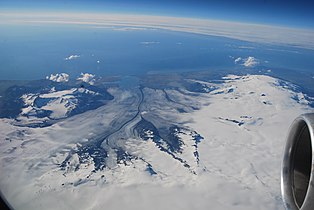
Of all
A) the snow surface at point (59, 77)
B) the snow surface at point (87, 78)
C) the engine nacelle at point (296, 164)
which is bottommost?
the snow surface at point (87, 78)

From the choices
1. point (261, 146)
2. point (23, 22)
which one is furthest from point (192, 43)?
point (261, 146)

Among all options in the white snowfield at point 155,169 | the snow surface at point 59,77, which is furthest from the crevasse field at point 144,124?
the snow surface at point 59,77

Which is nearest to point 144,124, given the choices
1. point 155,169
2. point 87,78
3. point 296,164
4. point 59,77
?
point 155,169

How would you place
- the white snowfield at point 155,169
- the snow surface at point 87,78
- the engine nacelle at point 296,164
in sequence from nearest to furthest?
the engine nacelle at point 296,164, the white snowfield at point 155,169, the snow surface at point 87,78

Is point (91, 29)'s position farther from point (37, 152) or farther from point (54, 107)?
point (37, 152)

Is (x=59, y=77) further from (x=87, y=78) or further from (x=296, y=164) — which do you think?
(x=296, y=164)

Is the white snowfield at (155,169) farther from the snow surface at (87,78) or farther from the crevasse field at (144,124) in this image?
the snow surface at (87,78)
